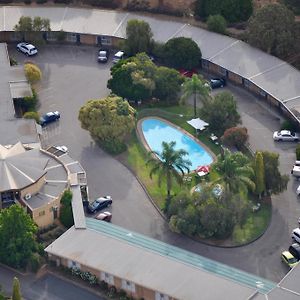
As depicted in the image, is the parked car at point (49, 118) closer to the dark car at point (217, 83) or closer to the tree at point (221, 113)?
the tree at point (221, 113)

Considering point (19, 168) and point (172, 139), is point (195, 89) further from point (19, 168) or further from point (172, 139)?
point (19, 168)

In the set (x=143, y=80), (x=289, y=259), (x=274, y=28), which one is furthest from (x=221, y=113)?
(x=289, y=259)

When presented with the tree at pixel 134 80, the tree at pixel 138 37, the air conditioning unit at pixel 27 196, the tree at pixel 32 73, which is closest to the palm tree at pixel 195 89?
the tree at pixel 134 80

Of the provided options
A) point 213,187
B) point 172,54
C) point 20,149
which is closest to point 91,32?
point 172,54

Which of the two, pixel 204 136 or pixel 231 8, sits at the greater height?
pixel 231 8

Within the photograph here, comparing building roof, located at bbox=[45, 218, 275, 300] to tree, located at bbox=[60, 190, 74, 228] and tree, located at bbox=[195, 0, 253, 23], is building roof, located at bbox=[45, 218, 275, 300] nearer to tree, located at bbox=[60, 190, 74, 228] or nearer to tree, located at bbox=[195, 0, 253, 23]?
tree, located at bbox=[60, 190, 74, 228]

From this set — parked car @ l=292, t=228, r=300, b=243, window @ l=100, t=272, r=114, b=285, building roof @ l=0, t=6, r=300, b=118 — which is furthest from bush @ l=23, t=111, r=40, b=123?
parked car @ l=292, t=228, r=300, b=243

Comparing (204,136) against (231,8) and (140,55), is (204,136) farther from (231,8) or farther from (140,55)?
(231,8)
